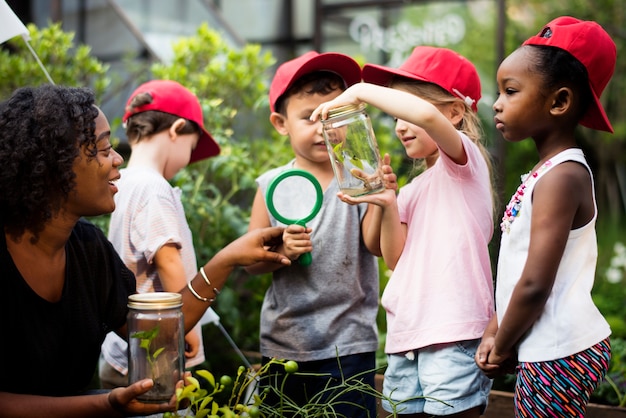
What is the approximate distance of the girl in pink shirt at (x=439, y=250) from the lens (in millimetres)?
2277

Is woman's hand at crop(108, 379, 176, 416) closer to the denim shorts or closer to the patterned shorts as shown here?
the denim shorts

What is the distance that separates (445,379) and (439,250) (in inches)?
15.0

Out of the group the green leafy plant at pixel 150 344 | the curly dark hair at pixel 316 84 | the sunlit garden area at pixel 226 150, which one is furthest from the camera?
the sunlit garden area at pixel 226 150

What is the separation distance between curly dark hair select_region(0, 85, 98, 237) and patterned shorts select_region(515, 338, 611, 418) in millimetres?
1324

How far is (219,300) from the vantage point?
4.18m

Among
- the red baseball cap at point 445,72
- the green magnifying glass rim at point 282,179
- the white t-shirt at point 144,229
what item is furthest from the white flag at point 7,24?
the red baseball cap at point 445,72

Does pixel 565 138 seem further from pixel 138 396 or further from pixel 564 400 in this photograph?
pixel 138 396

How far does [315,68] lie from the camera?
→ 2.73 metres

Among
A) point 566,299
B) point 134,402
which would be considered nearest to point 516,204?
point 566,299

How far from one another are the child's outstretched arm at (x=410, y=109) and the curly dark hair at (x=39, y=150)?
2.23ft

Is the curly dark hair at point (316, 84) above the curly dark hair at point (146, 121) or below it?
above

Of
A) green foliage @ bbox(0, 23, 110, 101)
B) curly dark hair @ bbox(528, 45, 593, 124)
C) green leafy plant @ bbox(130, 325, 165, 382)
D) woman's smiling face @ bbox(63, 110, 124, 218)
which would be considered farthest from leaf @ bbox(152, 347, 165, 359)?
green foliage @ bbox(0, 23, 110, 101)

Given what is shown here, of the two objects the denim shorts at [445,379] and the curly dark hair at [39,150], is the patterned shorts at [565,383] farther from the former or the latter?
the curly dark hair at [39,150]

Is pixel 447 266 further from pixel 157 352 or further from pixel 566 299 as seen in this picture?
pixel 157 352
